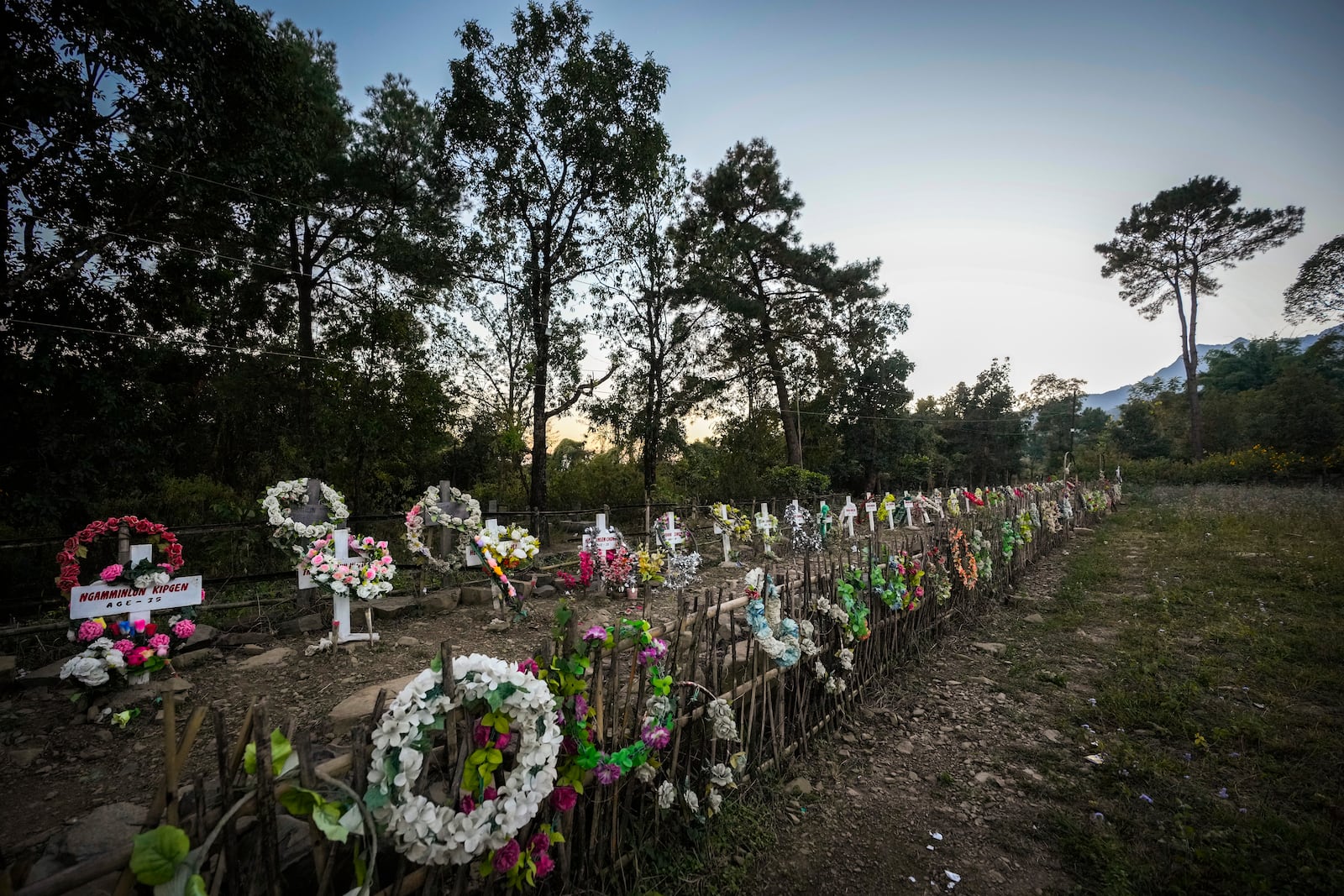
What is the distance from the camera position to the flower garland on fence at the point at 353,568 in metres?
4.69

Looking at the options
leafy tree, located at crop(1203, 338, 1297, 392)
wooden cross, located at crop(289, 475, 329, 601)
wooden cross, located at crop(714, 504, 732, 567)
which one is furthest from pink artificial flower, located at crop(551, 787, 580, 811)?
leafy tree, located at crop(1203, 338, 1297, 392)

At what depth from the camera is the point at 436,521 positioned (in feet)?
21.4

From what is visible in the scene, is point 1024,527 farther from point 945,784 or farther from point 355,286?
point 355,286

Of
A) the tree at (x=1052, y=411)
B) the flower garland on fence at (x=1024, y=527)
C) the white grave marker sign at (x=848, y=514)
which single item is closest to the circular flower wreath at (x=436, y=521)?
the flower garland on fence at (x=1024, y=527)

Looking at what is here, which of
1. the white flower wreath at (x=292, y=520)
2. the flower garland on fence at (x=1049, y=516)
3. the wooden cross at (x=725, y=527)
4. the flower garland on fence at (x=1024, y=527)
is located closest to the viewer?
the white flower wreath at (x=292, y=520)

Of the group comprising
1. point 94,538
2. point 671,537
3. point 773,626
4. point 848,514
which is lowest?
point 848,514

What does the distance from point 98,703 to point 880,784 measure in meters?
5.34

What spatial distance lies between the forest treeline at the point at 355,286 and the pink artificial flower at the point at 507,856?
29.8 feet

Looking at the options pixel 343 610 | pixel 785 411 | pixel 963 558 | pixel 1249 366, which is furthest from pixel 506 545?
pixel 1249 366

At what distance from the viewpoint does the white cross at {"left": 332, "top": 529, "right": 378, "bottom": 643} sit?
15.6 ft

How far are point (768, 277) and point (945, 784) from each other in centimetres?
1950

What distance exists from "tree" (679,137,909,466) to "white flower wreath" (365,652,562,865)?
16.5m

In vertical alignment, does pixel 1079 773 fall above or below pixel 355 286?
below

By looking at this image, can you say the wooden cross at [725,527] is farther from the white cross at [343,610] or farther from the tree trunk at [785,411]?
the tree trunk at [785,411]
